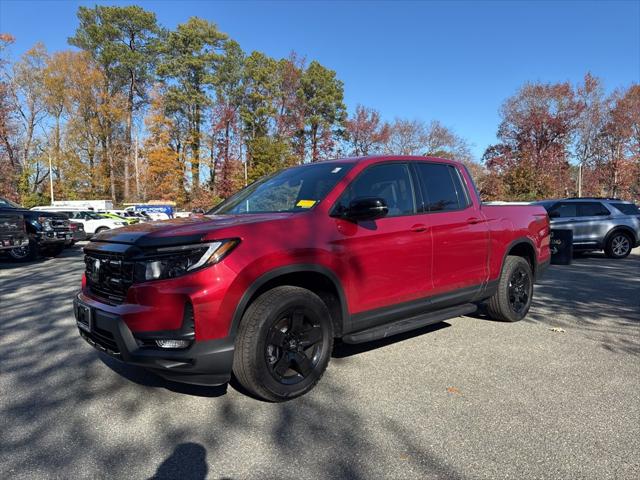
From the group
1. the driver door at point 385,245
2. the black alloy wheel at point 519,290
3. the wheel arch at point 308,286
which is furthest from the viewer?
the black alloy wheel at point 519,290

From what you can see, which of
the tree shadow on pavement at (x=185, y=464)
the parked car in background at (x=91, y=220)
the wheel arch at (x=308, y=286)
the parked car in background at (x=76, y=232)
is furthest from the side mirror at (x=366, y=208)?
the parked car in background at (x=91, y=220)

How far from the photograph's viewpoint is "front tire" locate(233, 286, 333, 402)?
290 centimetres

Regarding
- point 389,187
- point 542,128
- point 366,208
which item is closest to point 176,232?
point 366,208

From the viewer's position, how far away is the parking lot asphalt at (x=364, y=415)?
7.82ft

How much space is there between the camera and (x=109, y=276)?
10.1 ft

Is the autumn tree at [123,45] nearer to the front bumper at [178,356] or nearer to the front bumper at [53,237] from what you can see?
the front bumper at [53,237]

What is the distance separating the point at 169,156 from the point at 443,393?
42102 millimetres

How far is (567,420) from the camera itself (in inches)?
112

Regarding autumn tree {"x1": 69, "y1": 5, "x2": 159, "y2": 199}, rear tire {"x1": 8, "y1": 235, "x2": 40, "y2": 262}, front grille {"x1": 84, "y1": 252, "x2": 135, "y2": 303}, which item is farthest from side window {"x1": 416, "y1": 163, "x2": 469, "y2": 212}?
autumn tree {"x1": 69, "y1": 5, "x2": 159, "y2": 199}

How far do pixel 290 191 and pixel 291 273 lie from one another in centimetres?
98

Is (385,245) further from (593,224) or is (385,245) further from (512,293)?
(593,224)

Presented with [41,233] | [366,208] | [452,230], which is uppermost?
[366,208]

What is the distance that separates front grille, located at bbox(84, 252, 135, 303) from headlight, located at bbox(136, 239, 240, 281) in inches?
6.6

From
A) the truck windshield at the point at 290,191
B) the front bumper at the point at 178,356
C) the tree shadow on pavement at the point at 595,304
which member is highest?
the truck windshield at the point at 290,191
